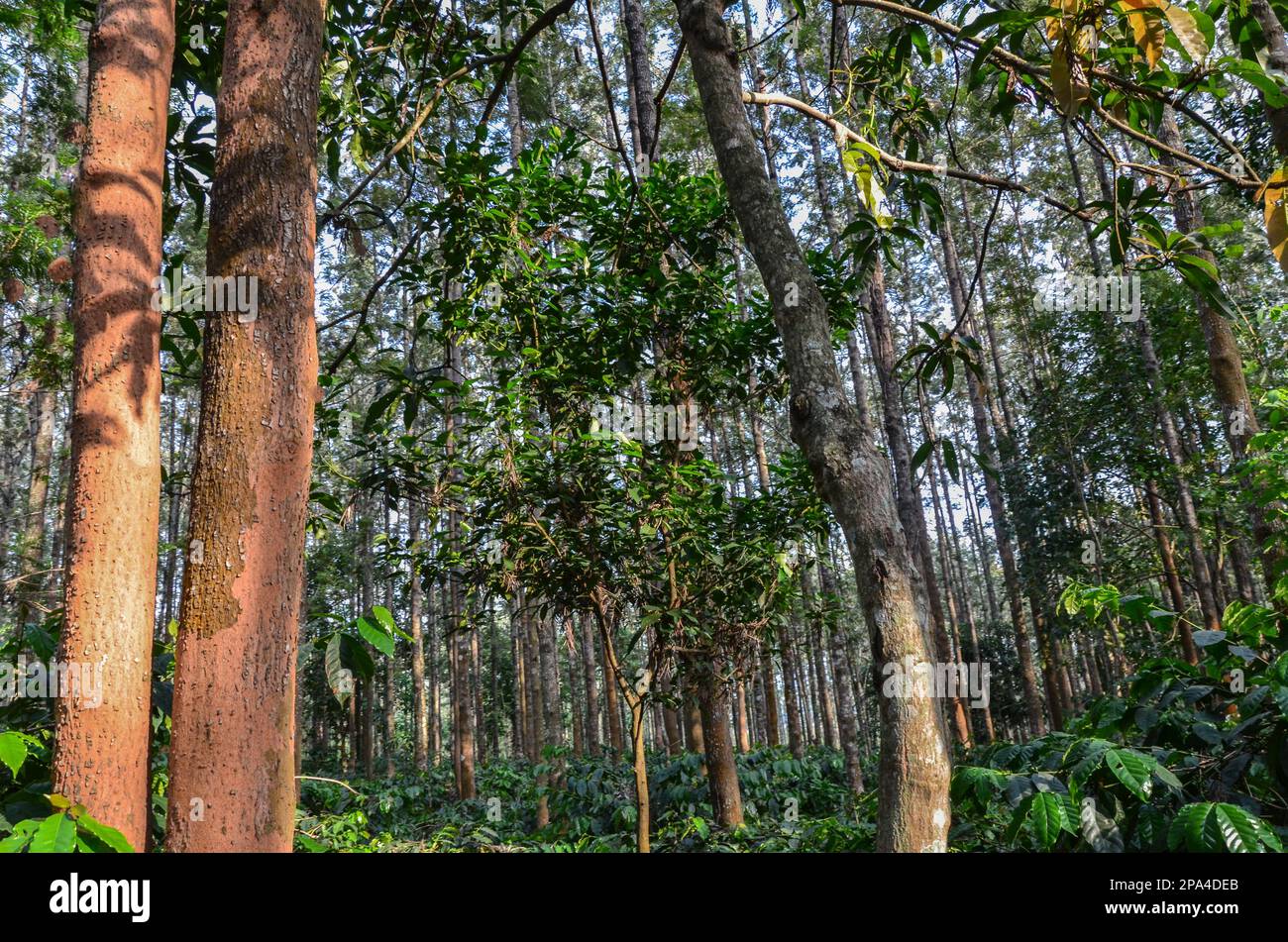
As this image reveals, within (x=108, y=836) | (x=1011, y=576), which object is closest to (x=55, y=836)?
(x=108, y=836)

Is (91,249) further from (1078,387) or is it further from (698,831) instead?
(1078,387)

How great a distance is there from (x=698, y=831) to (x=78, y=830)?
4.13 metres

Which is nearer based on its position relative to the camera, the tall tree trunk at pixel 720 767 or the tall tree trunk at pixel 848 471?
the tall tree trunk at pixel 848 471

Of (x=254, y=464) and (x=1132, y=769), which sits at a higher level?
(x=254, y=464)

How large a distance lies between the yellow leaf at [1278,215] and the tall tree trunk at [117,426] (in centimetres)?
290

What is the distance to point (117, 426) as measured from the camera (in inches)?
78.2

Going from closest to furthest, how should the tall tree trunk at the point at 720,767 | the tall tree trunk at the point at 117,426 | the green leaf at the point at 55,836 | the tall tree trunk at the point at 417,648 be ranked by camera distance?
the green leaf at the point at 55,836
the tall tree trunk at the point at 117,426
the tall tree trunk at the point at 720,767
the tall tree trunk at the point at 417,648

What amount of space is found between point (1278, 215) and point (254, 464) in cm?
245

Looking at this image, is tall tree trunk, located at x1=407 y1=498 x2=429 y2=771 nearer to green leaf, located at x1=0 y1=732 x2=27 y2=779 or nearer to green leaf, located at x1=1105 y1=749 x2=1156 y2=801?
green leaf, located at x1=0 y1=732 x2=27 y2=779

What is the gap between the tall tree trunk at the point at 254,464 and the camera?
1373 millimetres

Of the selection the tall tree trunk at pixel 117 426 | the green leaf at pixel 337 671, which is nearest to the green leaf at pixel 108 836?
the tall tree trunk at pixel 117 426

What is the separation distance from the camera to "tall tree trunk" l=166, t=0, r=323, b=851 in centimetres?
137

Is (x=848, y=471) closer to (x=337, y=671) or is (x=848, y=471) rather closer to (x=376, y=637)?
(x=376, y=637)

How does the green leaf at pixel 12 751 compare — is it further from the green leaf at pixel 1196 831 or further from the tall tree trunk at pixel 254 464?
the green leaf at pixel 1196 831
